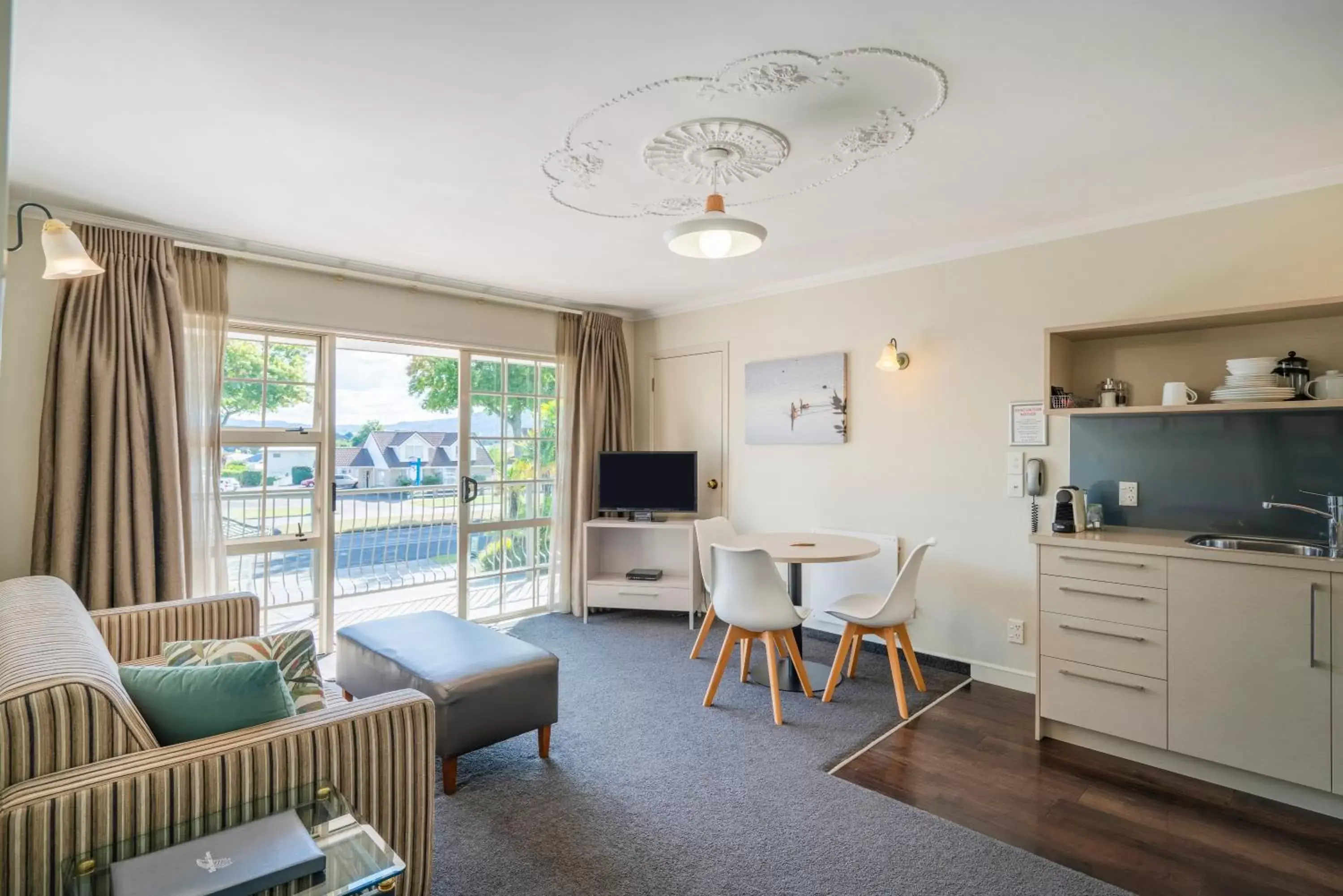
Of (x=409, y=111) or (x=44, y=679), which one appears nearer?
(x=44, y=679)

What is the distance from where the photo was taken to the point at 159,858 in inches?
52.2

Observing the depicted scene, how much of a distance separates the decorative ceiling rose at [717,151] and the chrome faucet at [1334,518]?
241 cm

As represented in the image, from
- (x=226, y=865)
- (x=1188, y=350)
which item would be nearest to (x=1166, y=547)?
(x=1188, y=350)

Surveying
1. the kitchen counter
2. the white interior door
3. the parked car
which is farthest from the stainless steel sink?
the parked car

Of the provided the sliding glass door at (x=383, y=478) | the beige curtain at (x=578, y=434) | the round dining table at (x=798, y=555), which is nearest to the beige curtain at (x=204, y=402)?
the sliding glass door at (x=383, y=478)

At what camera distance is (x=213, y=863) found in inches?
51.4

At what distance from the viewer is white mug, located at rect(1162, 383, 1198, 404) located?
277cm

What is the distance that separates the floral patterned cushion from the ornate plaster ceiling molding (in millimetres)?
1967

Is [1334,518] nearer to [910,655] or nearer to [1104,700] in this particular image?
[1104,700]

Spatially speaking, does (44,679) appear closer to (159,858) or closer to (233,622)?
(159,858)

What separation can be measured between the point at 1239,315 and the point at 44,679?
12.8ft

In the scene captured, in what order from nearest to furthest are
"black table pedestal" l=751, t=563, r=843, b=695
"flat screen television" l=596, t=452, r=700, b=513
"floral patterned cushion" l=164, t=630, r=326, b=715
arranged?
"floral patterned cushion" l=164, t=630, r=326, b=715
"black table pedestal" l=751, t=563, r=843, b=695
"flat screen television" l=596, t=452, r=700, b=513

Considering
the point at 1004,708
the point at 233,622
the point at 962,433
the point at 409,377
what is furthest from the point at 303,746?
the point at 409,377

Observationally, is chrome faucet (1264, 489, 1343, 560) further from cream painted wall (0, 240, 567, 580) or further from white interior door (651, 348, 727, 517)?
cream painted wall (0, 240, 567, 580)
